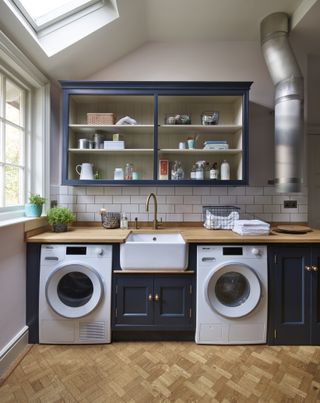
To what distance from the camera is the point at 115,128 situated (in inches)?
85.4

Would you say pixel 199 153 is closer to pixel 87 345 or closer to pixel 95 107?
pixel 95 107

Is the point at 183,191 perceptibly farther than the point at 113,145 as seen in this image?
Yes

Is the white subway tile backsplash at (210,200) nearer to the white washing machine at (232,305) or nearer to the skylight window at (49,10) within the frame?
the white washing machine at (232,305)

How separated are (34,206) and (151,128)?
4.39 feet

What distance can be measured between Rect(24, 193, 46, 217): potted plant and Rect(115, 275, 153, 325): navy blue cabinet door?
0.97m

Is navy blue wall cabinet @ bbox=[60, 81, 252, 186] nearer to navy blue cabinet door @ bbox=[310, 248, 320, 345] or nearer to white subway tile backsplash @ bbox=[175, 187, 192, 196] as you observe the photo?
white subway tile backsplash @ bbox=[175, 187, 192, 196]

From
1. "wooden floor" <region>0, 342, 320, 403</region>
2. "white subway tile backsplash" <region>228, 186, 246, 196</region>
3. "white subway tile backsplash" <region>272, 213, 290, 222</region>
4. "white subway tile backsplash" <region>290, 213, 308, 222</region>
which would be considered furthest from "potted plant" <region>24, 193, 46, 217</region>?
"white subway tile backsplash" <region>290, 213, 308, 222</region>

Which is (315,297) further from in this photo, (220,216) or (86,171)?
(86,171)

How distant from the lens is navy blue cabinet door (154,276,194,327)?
1765 millimetres

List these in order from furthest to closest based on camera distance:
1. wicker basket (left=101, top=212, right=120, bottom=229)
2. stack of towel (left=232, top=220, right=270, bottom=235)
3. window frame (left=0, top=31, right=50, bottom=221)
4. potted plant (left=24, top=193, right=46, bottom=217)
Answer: wicker basket (left=101, top=212, right=120, bottom=229), window frame (left=0, top=31, right=50, bottom=221), potted plant (left=24, top=193, right=46, bottom=217), stack of towel (left=232, top=220, right=270, bottom=235)

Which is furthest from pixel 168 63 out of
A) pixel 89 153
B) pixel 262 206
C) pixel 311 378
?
pixel 311 378

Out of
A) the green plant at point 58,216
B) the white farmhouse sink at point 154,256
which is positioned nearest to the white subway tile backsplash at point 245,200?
the white farmhouse sink at point 154,256

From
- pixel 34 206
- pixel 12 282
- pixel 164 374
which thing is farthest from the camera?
pixel 34 206

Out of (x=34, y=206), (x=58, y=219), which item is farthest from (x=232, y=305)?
(x=34, y=206)
